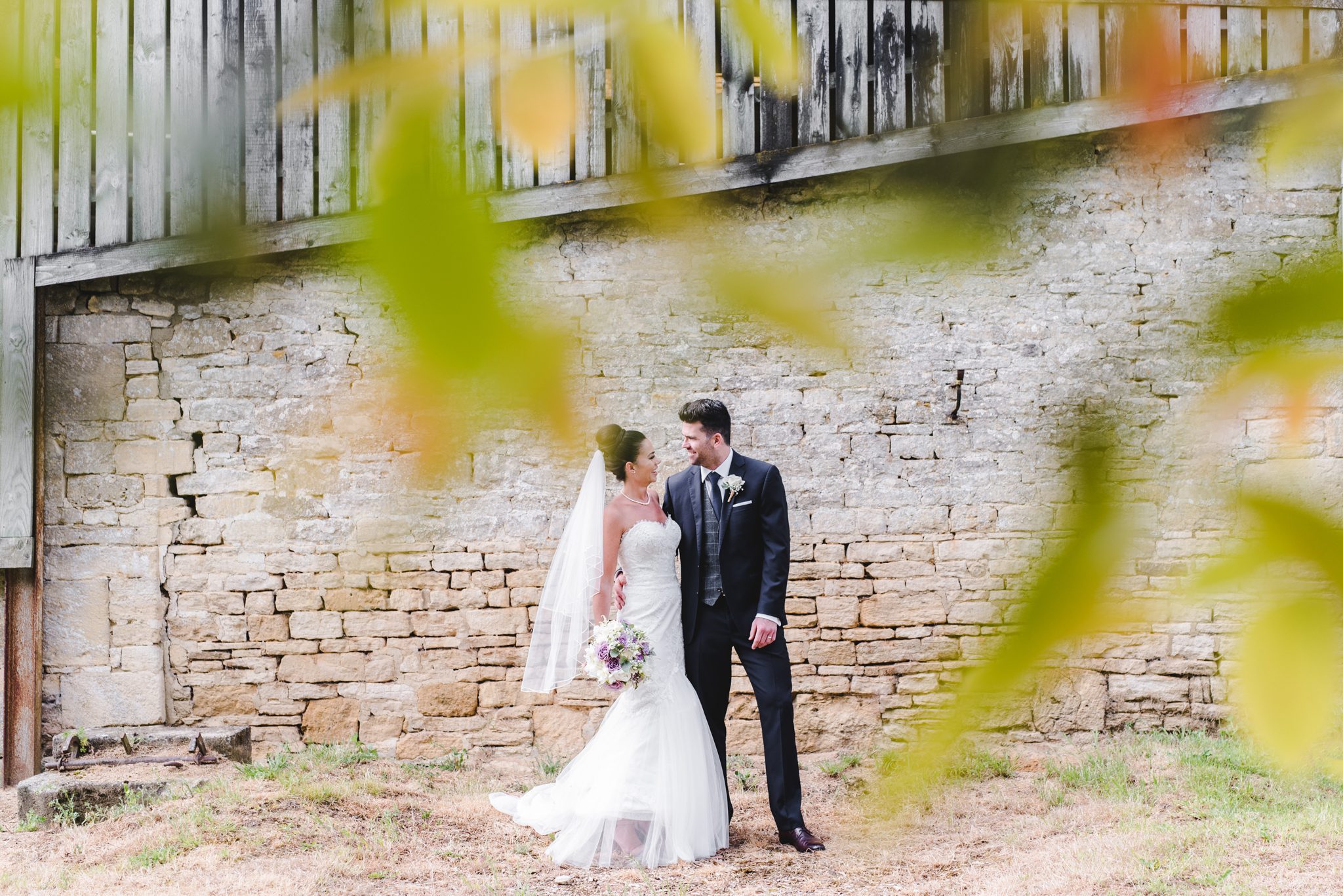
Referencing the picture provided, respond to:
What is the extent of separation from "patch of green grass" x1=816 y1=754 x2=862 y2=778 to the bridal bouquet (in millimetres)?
1500

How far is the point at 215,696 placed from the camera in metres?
5.49

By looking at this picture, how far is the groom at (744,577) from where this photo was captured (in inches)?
156

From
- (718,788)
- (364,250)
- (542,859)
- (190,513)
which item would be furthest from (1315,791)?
(190,513)

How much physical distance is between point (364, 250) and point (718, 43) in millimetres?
311

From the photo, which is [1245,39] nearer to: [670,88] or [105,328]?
[670,88]

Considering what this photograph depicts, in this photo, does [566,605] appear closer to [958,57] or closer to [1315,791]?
[1315,791]

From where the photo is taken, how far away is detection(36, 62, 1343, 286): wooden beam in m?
0.68

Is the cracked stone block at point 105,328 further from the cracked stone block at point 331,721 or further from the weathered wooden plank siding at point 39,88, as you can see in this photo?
the weathered wooden plank siding at point 39,88

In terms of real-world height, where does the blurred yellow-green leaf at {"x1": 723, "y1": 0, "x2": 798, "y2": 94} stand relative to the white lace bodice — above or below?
above

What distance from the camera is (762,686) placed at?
13.1 feet

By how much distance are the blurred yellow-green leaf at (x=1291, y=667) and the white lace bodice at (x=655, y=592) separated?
3456 millimetres

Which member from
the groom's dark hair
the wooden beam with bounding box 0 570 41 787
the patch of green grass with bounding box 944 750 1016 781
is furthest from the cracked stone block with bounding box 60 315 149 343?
the patch of green grass with bounding box 944 750 1016 781

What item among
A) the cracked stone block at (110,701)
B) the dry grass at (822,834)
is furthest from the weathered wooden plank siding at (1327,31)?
the cracked stone block at (110,701)

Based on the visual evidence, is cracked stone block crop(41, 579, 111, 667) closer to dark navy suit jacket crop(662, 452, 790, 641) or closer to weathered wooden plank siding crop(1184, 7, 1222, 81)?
dark navy suit jacket crop(662, 452, 790, 641)
